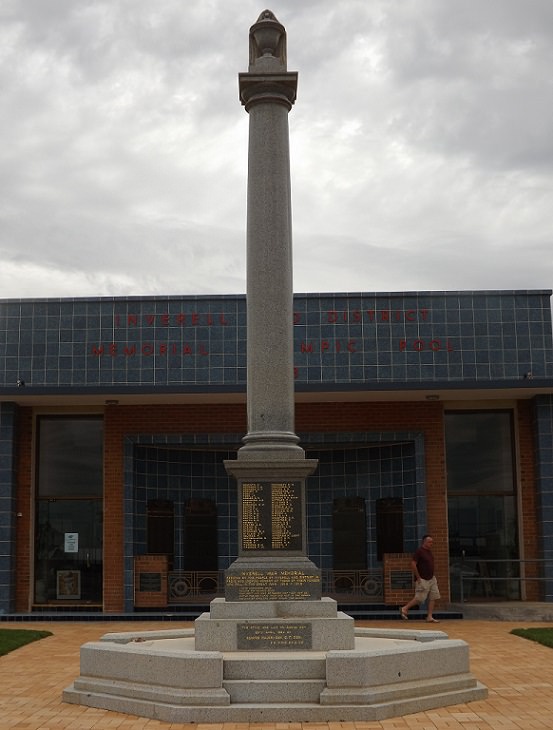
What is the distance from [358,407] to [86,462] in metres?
6.01

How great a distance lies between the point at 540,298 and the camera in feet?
69.1

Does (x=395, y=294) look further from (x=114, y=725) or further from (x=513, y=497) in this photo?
(x=114, y=725)

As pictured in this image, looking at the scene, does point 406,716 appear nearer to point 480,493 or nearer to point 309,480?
point 480,493

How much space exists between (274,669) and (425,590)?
8.44 metres

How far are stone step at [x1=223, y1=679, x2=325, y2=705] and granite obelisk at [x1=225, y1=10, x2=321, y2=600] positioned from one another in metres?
1.65

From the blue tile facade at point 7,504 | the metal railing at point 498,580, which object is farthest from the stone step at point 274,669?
the blue tile facade at point 7,504

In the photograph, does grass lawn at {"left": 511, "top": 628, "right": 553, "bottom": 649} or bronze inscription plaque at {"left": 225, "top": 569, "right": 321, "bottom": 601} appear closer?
bronze inscription plaque at {"left": 225, "top": 569, "right": 321, "bottom": 601}

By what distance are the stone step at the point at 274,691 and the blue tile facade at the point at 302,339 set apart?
11161mm

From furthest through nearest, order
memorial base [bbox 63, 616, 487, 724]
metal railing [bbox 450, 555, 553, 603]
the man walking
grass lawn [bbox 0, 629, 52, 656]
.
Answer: metal railing [bbox 450, 555, 553, 603] < the man walking < grass lawn [bbox 0, 629, 52, 656] < memorial base [bbox 63, 616, 487, 724]

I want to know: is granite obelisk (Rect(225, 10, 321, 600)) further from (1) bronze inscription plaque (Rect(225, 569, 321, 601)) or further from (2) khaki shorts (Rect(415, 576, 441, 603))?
(2) khaki shorts (Rect(415, 576, 441, 603))

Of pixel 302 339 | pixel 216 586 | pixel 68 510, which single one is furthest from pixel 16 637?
pixel 302 339

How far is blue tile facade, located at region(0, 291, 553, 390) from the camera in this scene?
20.8 metres

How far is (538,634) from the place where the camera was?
52.6 feet

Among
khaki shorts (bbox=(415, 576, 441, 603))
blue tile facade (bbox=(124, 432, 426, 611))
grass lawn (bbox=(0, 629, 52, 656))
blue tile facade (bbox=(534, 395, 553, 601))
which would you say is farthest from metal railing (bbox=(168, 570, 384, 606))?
grass lawn (bbox=(0, 629, 52, 656))
